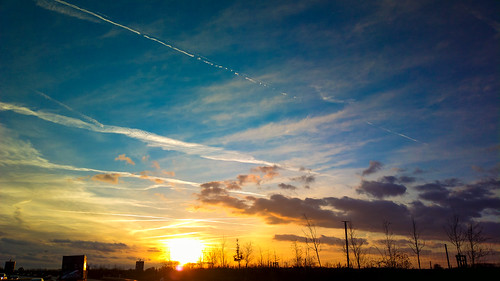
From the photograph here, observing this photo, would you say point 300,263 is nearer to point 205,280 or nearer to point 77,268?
point 205,280

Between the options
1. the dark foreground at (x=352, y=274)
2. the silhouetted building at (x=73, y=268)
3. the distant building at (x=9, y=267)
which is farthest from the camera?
the distant building at (x=9, y=267)

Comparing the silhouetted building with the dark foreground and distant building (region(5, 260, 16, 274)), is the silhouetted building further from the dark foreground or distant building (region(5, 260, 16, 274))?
distant building (region(5, 260, 16, 274))

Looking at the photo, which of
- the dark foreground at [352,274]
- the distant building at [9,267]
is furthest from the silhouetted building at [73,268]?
the distant building at [9,267]

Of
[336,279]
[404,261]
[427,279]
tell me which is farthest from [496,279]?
[404,261]

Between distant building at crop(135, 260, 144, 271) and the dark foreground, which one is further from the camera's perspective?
distant building at crop(135, 260, 144, 271)

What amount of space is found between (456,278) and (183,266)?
231ft

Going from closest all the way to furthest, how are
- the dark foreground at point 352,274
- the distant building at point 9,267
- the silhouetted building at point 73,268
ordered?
1. the dark foreground at point 352,274
2. the silhouetted building at point 73,268
3. the distant building at point 9,267

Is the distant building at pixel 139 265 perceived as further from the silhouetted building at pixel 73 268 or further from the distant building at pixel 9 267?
the silhouetted building at pixel 73 268

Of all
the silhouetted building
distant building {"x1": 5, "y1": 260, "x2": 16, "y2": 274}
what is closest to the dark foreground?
the silhouetted building

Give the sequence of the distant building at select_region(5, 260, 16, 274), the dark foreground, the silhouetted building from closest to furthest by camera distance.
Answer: the dark foreground, the silhouetted building, the distant building at select_region(5, 260, 16, 274)

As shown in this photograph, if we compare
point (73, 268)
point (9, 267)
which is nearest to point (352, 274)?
point (73, 268)

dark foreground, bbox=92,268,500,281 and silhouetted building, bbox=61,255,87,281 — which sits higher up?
silhouetted building, bbox=61,255,87,281

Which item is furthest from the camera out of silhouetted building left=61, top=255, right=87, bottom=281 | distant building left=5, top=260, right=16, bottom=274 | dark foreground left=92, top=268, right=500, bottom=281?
distant building left=5, top=260, right=16, bottom=274

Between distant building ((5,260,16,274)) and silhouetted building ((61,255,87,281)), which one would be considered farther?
distant building ((5,260,16,274))
